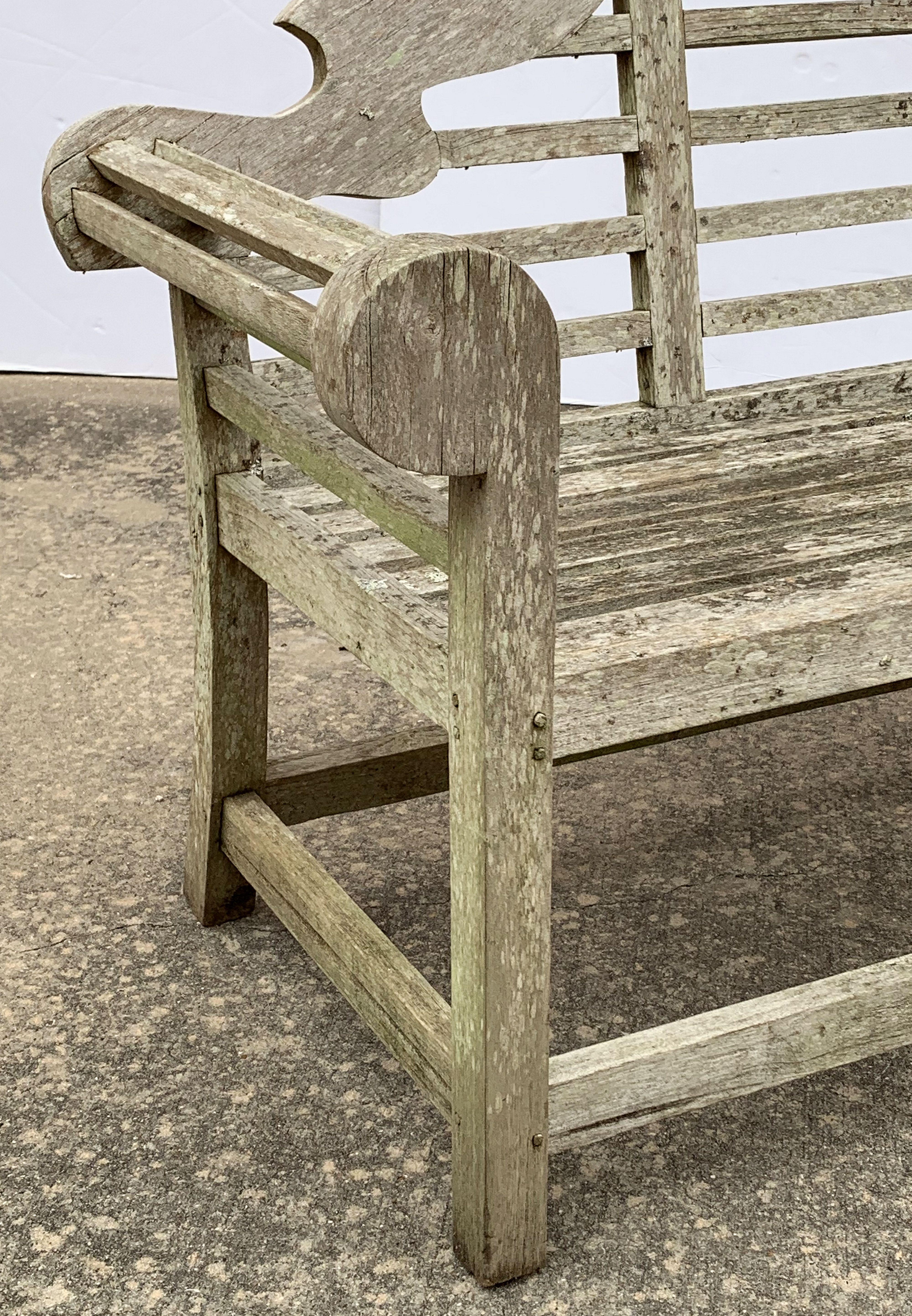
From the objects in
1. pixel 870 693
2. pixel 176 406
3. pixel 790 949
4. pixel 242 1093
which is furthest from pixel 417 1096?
pixel 176 406

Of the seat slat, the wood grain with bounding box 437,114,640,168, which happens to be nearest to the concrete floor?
the seat slat

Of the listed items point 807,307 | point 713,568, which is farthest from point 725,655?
point 807,307

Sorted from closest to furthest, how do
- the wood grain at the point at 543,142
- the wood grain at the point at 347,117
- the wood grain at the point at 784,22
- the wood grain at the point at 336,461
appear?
1. the wood grain at the point at 336,461
2. the wood grain at the point at 347,117
3. the wood grain at the point at 543,142
4. the wood grain at the point at 784,22

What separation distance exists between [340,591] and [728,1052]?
21.8 inches

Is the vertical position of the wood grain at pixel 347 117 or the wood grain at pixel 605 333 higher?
the wood grain at pixel 347 117

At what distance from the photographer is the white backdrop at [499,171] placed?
4.14 meters

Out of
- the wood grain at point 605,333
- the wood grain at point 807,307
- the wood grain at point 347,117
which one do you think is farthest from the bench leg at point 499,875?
the wood grain at point 807,307

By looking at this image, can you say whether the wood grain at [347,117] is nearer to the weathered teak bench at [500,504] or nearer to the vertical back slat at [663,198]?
the weathered teak bench at [500,504]

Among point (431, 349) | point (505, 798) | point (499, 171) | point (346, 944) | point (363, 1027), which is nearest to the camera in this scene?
point (431, 349)

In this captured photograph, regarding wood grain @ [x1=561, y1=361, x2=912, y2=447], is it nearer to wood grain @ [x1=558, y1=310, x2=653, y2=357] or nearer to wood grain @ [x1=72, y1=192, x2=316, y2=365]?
wood grain @ [x1=558, y1=310, x2=653, y2=357]

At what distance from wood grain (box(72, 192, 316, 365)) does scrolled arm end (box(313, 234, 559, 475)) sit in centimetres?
7

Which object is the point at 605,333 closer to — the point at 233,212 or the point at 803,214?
the point at 803,214

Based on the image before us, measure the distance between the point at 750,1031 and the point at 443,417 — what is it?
27.0 inches

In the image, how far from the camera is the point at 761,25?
212 centimetres
